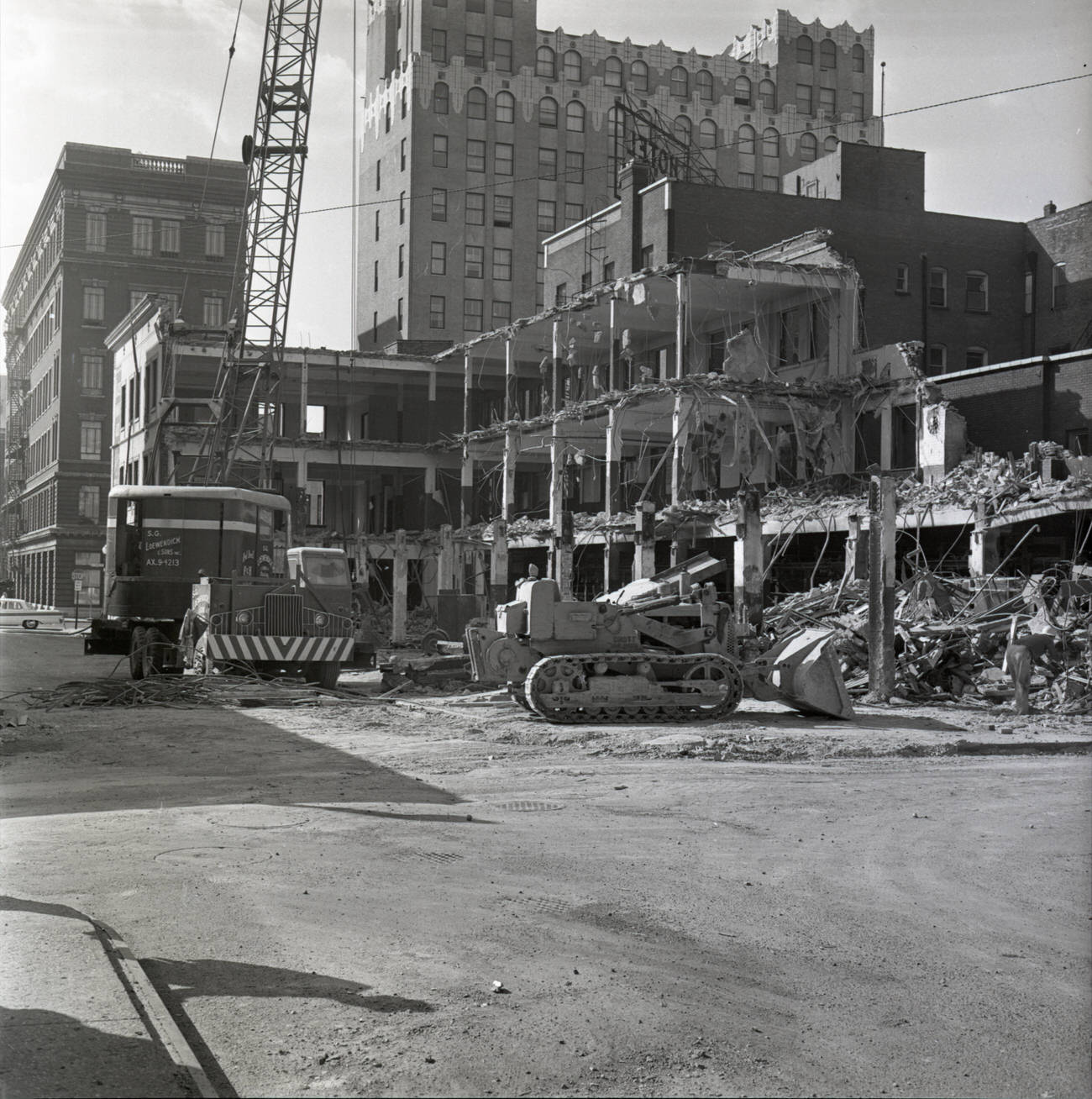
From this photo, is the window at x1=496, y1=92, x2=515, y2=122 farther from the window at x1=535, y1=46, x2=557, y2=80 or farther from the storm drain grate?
the storm drain grate

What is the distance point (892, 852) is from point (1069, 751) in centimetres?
668

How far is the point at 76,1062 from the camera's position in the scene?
486cm

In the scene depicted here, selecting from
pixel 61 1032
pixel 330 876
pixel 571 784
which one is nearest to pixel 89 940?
pixel 61 1032

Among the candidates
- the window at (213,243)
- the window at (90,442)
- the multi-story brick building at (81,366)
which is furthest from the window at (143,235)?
the window at (90,442)

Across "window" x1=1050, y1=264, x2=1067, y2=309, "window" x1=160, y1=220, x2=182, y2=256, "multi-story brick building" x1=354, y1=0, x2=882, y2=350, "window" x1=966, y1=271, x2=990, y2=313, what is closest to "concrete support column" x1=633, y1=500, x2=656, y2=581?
"window" x1=966, y1=271, x2=990, y2=313

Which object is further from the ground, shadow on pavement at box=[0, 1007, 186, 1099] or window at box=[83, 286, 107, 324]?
window at box=[83, 286, 107, 324]

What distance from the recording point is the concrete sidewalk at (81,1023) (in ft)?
15.5

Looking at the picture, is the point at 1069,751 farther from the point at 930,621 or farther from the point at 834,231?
the point at 834,231

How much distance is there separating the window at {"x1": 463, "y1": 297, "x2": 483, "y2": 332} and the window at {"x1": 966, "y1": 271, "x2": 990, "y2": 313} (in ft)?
110

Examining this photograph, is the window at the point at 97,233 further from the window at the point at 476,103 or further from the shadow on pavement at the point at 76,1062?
the shadow on pavement at the point at 76,1062

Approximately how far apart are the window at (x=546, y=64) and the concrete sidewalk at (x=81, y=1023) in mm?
77857

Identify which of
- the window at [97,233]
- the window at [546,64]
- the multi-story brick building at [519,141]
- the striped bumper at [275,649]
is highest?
the window at [546,64]

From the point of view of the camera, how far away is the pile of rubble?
63.8ft

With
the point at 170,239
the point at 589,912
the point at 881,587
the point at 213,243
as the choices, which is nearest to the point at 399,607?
the point at 881,587
